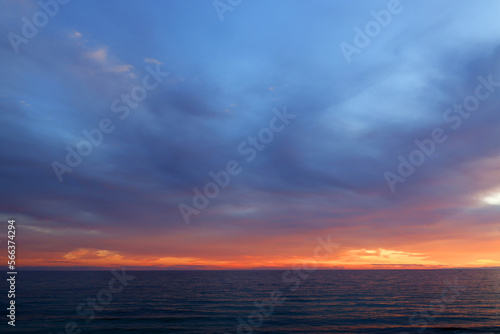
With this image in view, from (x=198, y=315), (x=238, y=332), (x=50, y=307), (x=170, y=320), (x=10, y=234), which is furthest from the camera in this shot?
(x=50, y=307)

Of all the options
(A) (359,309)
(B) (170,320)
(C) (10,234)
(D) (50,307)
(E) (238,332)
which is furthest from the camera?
(D) (50,307)

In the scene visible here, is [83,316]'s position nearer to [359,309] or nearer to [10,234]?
[10,234]

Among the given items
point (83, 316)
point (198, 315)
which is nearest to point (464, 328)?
point (198, 315)

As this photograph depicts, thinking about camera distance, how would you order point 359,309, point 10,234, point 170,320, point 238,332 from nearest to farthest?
point 10,234
point 238,332
point 170,320
point 359,309

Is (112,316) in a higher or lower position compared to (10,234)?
lower

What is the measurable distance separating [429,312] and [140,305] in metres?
47.5

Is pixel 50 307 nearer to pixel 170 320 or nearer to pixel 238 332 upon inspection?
pixel 170 320

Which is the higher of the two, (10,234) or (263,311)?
(10,234)

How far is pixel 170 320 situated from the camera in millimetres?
41875

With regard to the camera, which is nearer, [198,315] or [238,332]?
[238,332]

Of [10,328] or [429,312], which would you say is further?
[429,312]

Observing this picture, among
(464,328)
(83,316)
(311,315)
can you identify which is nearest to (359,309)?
(311,315)

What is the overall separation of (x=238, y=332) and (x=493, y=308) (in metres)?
43.9

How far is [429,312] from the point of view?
46.7m
